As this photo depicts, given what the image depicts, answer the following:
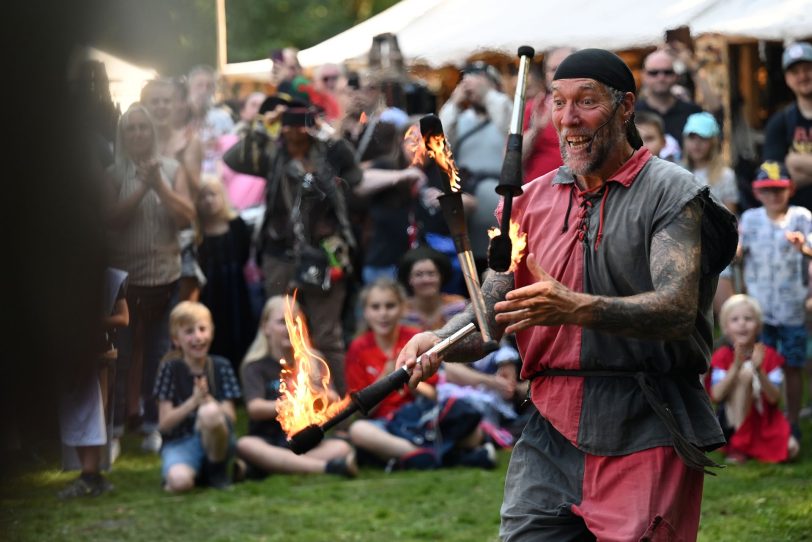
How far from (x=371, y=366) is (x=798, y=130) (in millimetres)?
3253

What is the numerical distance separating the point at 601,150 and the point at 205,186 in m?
4.88

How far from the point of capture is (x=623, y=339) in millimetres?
3256

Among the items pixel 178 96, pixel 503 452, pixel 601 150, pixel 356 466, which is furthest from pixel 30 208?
pixel 503 452

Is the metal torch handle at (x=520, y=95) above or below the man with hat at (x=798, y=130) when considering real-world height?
below

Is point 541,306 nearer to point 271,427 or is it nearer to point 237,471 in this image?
point 237,471

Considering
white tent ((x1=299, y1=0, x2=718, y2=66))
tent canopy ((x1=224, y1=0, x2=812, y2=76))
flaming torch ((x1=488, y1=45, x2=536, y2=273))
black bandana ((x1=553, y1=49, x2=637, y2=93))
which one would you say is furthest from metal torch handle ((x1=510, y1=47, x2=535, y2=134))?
white tent ((x1=299, y1=0, x2=718, y2=66))

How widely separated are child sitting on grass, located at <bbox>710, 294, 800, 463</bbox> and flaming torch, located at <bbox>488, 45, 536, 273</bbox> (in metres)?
4.20

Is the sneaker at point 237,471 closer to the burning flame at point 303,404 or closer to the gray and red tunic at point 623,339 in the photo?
the burning flame at point 303,404

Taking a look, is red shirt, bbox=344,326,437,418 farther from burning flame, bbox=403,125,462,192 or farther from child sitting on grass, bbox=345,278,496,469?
burning flame, bbox=403,125,462,192

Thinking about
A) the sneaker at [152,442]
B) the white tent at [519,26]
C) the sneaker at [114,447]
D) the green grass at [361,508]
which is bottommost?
the green grass at [361,508]

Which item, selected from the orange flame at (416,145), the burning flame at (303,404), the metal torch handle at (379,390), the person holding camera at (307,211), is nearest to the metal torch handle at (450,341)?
the metal torch handle at (379,390)

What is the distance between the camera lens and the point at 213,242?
855 centimetres

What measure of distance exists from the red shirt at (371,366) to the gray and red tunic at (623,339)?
4158 mm

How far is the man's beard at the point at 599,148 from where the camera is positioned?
3334 millimetres
